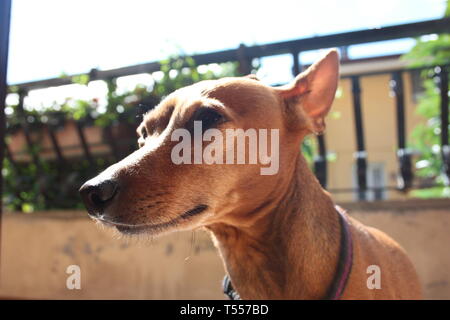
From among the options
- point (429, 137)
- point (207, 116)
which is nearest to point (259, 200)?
point (207, 116)

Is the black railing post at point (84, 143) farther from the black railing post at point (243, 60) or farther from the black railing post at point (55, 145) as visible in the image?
the black railing post at point (243, 60)

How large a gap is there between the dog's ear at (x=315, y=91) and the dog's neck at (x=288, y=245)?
0.16 m

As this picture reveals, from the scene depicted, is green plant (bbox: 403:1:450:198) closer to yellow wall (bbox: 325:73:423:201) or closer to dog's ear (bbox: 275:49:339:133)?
yellow wall (bbox: 325:73:423:201)

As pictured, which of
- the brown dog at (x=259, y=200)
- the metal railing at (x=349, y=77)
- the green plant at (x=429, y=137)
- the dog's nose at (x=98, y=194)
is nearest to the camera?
the dog's nose at (x=98, y=194)

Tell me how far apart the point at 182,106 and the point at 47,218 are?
1.47m

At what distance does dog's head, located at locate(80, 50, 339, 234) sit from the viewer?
42.4 inches

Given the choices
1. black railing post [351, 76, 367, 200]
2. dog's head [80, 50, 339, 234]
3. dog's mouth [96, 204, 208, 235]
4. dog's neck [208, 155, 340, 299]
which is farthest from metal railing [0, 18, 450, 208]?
dog's mouth [96, 204, 208, 235]

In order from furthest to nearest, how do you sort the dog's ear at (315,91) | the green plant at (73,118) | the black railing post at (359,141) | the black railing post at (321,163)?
the black railing post at (321,163)
the black railing post at (359,141)
the green plant at (73,118)
the dog's ear at (315,91)

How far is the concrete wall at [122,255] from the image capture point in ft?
6.51

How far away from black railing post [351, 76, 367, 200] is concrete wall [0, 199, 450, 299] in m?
0.13

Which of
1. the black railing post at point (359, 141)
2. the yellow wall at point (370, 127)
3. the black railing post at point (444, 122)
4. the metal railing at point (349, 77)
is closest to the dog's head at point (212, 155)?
the metal railing at point (349, 77)

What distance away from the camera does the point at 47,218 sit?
7.69 ft
